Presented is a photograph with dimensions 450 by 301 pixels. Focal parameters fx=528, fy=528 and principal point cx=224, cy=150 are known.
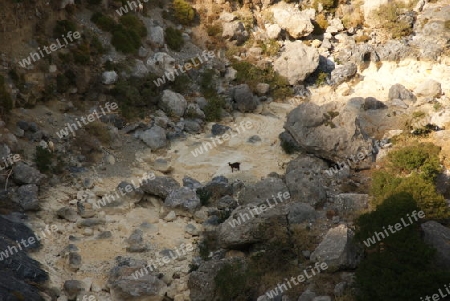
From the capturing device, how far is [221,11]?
2936 centimetres

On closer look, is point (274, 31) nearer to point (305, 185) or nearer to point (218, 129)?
point (218, 129)

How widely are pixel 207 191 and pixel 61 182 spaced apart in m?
4.99

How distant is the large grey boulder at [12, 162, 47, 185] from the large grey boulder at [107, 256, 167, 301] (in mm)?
4760

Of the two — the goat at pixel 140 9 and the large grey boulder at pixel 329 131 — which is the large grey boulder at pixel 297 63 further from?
the goat at pixel 140 9

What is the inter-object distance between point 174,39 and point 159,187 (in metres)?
11.3

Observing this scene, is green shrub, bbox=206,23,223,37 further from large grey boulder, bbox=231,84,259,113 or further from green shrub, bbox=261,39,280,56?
large grey boulder, bbox=231,84,259,113

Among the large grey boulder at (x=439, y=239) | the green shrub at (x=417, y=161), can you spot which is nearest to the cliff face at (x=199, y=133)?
the green shrub at (x=417, y=161)

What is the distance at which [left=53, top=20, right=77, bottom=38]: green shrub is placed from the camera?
21.7 m

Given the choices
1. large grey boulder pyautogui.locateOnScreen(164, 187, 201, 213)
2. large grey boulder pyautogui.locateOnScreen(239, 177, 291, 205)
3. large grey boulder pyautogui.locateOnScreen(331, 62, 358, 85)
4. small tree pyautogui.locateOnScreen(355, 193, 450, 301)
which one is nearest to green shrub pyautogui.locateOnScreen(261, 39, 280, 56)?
large grey boulder pyautogui.locateOnScreen(331, 62, 358, 85)

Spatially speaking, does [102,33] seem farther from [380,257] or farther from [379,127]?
[380,257]

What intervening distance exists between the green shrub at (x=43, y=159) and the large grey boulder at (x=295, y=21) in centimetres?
1635

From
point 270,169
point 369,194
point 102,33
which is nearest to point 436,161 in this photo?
point 369,194

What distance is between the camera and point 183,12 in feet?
91.9

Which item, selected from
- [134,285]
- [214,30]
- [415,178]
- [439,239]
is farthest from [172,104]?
[439,239]
